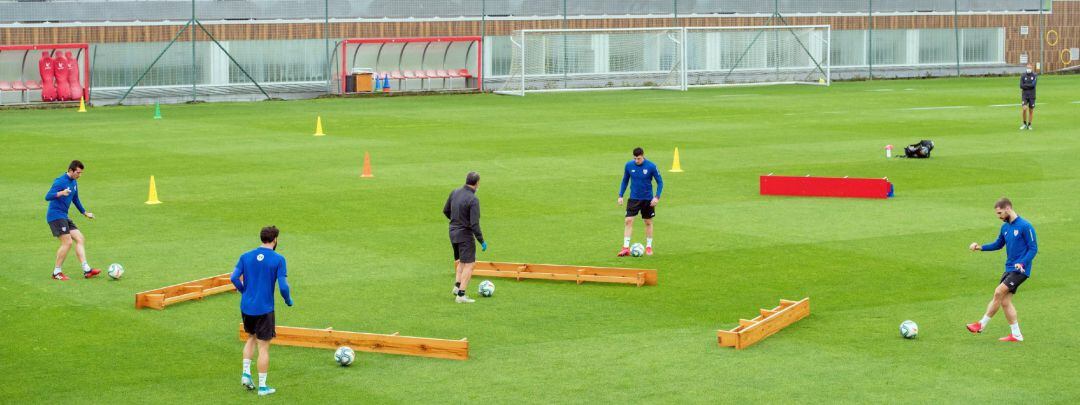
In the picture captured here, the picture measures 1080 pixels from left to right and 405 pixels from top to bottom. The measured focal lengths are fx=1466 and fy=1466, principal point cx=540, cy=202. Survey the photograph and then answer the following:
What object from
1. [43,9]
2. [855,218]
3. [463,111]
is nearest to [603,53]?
[463,111]

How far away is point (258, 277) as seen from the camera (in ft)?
47.0

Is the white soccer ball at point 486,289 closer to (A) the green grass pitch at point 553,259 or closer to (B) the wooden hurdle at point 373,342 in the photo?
(A) the green grass pitch at point 553,259

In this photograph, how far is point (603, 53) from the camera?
64.1 meters

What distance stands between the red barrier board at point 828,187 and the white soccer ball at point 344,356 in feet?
49.2

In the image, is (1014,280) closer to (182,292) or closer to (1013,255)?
(1013,255)

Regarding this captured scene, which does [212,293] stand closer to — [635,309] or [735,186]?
[635,309]

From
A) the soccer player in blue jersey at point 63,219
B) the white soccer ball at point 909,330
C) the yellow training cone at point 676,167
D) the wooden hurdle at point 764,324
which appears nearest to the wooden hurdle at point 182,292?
the soccer player in blue jersey at point 63,219

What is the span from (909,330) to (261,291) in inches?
282

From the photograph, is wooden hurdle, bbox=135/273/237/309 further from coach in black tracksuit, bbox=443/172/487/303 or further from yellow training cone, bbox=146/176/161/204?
yellow training cone, bbox=146/176/161/204

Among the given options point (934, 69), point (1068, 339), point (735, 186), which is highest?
point (934, 69)

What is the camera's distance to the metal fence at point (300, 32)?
5494 centimetres

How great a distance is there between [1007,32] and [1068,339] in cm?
6188

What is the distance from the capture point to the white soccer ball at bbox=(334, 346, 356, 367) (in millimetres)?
15320

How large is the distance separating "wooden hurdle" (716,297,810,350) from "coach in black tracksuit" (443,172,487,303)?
376 cm
